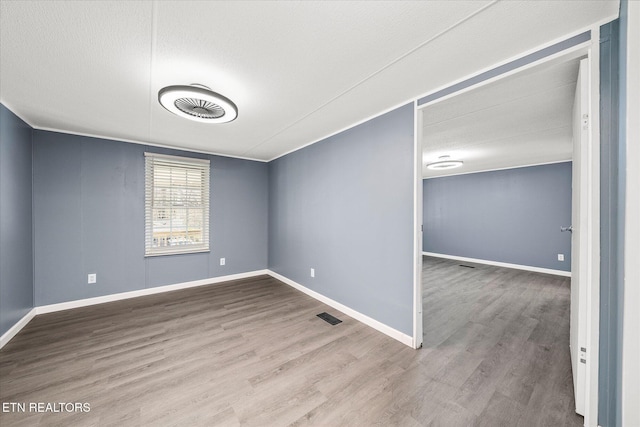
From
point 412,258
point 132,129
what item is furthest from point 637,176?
point 132,129

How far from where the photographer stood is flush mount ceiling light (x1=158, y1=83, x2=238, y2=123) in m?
1.86

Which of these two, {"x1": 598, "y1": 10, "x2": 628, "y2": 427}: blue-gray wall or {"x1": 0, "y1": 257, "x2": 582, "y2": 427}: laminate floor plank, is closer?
{"x1": 598, "y1": 10, "x2": 628, "y2": 427}: blue-gray wall

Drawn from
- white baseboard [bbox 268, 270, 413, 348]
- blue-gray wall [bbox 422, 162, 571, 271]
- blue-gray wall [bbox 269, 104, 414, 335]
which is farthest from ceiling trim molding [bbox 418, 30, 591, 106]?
blue-gray wall [bbox 422, 162, 571, 271]

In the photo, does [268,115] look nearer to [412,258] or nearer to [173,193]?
[412,258]

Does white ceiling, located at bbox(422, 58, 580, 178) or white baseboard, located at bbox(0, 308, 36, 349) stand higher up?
white ceiling, located at bbox(422, 58, 580, 178)

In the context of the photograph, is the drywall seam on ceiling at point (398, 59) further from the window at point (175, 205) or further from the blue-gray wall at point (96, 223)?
the blue-gray wall at point (96, 223)

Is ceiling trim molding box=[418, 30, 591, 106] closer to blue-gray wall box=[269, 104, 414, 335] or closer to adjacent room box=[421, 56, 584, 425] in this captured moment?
adjacent room box=[421, 56, 584, 425]

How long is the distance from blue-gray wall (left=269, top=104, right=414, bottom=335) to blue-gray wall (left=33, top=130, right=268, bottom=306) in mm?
1707

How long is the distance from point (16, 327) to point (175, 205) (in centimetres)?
218

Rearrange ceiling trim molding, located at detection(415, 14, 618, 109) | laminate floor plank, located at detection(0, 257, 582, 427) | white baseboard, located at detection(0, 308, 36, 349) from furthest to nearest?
white baseboard, located at detection(0, 308, 36, 349) < laminate floor plank, located at detection(0, 257, 582, 427) < ceiling trim molding, located at detection(415, 14, 618, 109)

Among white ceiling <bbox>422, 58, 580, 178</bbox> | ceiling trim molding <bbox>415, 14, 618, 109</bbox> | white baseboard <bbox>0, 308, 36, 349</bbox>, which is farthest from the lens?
white baseboard <bbox>0, 308, 36, 349</bbox>

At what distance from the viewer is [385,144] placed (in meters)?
2.59

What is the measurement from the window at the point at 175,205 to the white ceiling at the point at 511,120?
149 inches

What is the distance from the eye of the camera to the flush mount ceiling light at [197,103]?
186 cm
